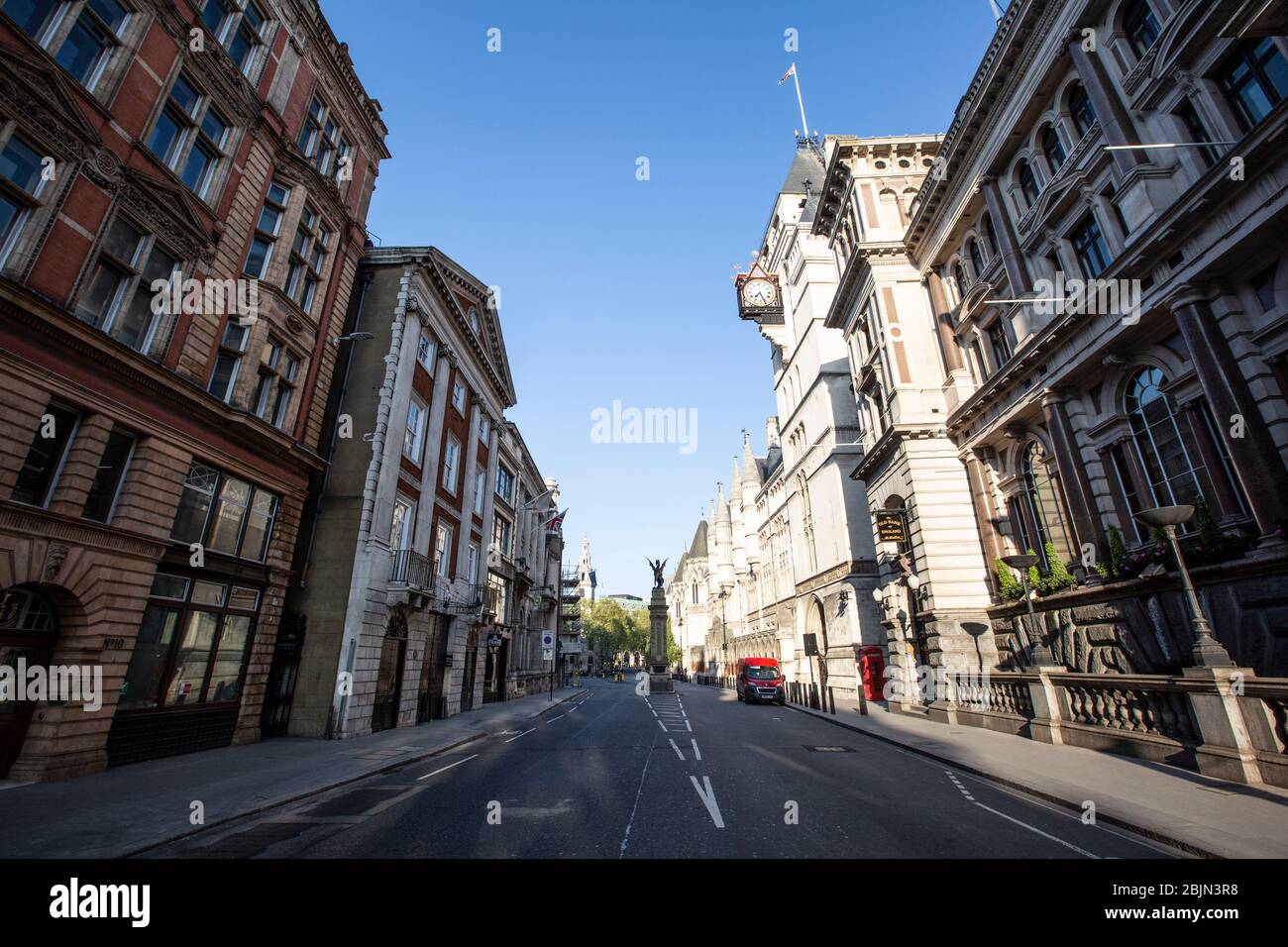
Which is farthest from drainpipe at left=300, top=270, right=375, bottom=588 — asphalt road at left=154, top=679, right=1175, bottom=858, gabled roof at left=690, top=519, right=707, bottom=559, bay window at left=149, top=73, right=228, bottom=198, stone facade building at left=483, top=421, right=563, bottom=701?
gabled roof at left=690, top=519, right=707, bottom=559

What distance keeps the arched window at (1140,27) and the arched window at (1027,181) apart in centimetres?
400

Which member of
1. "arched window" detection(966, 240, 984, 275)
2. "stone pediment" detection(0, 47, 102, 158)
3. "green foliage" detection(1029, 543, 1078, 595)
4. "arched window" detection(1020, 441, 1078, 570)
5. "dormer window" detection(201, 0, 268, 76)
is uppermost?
"dormer window" detection(201, 0, 268, 76)

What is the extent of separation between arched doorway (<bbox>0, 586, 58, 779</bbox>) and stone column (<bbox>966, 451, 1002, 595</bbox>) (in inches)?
1027

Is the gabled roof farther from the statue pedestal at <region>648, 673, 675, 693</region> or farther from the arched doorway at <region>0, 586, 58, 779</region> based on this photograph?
the arched doorway at <region>0, 586, 58, 779</region>

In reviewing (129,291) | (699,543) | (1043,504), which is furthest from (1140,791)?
(699,543)

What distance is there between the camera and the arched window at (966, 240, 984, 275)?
21.7 m

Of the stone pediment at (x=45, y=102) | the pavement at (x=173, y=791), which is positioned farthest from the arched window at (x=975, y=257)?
the stone pediment at (x=45, y=102)

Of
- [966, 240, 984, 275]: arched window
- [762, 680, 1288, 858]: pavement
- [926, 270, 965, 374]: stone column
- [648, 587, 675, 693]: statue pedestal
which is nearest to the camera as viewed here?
[762, 680, 1288, 858]: pavement

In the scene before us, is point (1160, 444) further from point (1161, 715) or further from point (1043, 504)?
point (1161, 715)

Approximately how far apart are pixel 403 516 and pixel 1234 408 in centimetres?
2373

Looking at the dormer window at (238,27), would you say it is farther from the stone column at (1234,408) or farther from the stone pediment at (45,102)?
the stone column at (1234,408)

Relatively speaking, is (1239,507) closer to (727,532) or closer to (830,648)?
(830,648)

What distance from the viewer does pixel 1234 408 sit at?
11.3 m

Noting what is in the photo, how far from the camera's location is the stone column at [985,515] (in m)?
20.1
